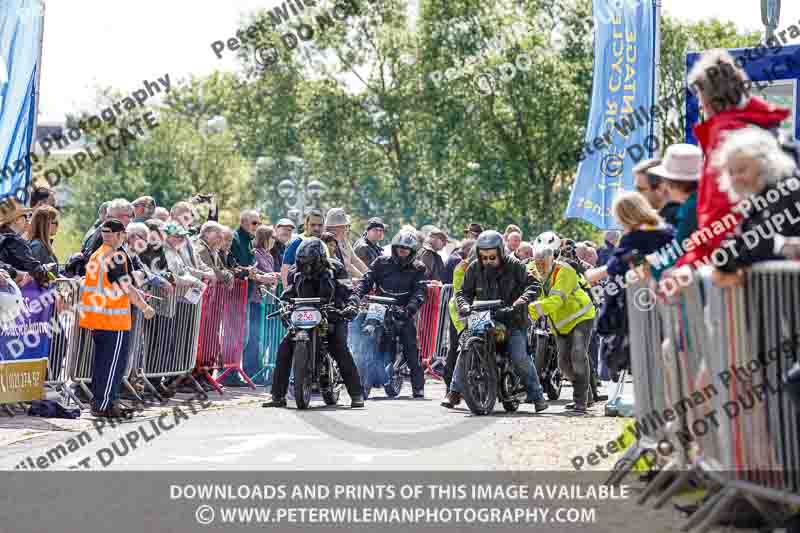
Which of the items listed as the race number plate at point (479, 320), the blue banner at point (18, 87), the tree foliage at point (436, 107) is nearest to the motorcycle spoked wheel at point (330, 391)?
the race number plate at point (479, 320)

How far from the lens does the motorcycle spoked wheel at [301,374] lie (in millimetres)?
15156

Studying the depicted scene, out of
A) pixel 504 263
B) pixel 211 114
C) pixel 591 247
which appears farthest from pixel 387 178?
pixel 504 263

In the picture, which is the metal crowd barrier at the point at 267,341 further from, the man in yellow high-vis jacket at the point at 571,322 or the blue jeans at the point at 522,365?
the man in yellow high-vis jacket at the point at 571,322

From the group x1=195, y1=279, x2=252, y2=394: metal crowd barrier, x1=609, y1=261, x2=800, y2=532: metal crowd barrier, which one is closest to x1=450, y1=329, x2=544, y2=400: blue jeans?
x1=195, y1=279, x2=252, y2=394: metal crowd barrier

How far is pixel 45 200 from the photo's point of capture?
15.1 metres

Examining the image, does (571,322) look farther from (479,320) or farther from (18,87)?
(18,87)

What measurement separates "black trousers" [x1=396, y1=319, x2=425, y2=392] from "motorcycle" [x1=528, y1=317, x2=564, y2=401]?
1.37 metres

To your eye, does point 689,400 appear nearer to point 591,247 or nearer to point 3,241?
point 3,241

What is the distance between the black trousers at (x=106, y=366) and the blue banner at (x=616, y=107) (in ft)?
20.5

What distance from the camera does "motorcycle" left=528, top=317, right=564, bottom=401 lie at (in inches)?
681

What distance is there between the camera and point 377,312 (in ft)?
58.3

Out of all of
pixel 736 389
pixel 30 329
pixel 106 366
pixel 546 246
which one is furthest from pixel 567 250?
pixel 736 389

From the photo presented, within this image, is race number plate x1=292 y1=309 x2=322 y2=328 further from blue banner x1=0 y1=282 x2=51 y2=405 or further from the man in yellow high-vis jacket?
blue banner x1=0 y1=282 x2=51 y2=405

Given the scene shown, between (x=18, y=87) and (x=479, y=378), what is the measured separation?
5.64m
